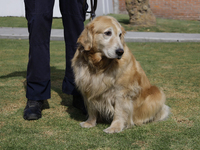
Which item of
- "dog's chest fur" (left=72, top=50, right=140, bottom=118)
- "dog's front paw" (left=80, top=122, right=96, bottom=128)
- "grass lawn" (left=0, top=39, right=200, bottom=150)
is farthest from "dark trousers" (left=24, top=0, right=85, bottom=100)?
"dog's front paw" (left=80, top=122, right=96, bottom=128)

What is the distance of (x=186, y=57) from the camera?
683cm

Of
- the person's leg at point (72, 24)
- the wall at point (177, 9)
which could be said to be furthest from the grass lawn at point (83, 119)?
the wall at point (177, 9)

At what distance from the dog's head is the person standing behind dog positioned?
0.56 metres

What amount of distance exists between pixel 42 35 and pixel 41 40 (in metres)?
0.06

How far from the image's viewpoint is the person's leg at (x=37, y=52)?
9.67ft

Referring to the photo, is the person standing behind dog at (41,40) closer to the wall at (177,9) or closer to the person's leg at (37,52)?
the person's leg at (37,52)

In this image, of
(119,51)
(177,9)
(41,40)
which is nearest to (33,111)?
(41,40)

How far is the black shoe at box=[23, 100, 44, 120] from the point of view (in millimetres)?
2961

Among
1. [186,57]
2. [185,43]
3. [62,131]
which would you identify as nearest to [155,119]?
[62,131]

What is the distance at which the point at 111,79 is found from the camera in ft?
8.82

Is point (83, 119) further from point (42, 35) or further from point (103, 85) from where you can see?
point (42, 35)

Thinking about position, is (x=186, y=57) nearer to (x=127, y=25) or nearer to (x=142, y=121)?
(x=142, y=121)

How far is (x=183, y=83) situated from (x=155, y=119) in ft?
5.75

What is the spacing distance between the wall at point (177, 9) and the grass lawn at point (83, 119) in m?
12.9
